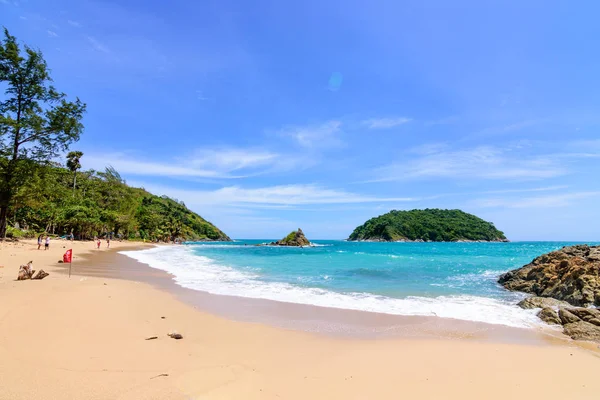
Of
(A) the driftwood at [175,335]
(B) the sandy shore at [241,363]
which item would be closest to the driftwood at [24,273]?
(B) the sandy shore at [241,363]

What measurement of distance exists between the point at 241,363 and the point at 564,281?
54.8 feet

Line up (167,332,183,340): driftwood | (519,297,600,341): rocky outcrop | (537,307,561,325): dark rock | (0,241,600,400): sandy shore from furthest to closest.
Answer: (537,307,561,325): dark rock → (519,297,600,341): rocky outcrop → (167,332,183,340): driftwood → (0,241,600,400): sandy shore

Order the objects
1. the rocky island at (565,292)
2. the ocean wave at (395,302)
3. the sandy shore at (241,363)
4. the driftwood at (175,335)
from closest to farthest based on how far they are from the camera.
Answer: the sandy shore at (241,363) → the driftwood at (175,335) → the rocky island at (565,292) → the ocean wave at (395,302)

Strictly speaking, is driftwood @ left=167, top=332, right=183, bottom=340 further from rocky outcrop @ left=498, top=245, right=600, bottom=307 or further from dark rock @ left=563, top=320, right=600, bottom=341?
rocky outcrop @ left=498, top=245, right=600, bottom=307

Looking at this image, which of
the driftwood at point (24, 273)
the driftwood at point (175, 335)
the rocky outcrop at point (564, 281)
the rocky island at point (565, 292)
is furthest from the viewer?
the rocky outcrop at point (564, 281)

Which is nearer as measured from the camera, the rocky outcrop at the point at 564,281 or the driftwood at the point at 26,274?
the driftwood at the point at 26,274

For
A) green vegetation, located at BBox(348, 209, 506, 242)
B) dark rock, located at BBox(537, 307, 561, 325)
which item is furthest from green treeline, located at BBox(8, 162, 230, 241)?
green vegetation, located at BBox(348, 209, 506, 242)

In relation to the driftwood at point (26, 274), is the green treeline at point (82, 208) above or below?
above

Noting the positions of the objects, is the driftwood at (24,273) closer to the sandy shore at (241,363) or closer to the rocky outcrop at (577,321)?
the sandy shore at (241,363)

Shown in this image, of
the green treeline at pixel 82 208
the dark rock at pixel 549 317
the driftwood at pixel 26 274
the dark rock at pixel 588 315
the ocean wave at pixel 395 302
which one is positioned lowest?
the ocean wave at pixel 395 302

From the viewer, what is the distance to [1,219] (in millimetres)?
28016

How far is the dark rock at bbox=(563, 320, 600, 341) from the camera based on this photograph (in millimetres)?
7653

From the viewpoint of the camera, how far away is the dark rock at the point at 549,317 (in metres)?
9.04

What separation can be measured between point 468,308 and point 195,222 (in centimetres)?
16294
